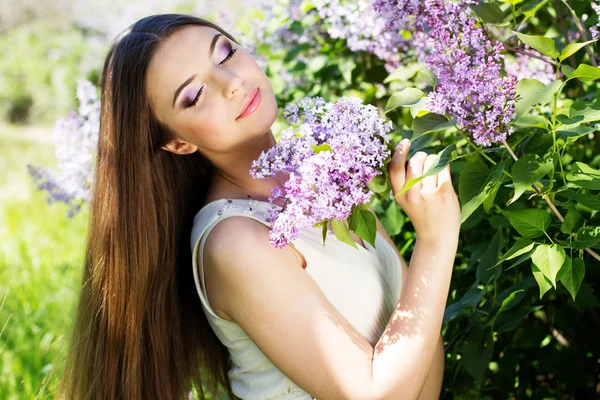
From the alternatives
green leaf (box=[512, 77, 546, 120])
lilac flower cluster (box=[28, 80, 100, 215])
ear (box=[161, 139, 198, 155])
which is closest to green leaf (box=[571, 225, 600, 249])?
green leaf (box=[512, 77, 546, 120])

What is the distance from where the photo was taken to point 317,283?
171 cm

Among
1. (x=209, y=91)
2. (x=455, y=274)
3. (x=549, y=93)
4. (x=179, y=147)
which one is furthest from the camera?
(x=455, y=274)

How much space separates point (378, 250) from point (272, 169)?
0.60 meters

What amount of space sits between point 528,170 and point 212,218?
0.69 metres

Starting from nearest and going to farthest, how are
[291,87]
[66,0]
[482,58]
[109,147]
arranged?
[482,58] < [109,147] < [291,87] < [66,0]

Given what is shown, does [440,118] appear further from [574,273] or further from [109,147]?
[109,147]

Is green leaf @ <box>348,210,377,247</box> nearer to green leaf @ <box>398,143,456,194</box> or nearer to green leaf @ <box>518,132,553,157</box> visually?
green leaf @ <box>398,143,456,194</box>

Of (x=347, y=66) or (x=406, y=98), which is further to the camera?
(x=347, y=66)

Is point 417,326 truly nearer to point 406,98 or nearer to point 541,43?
point 406,98

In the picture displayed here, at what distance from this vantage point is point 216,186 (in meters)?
1.84

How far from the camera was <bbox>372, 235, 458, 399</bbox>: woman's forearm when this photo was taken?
Result: 5.03 ft

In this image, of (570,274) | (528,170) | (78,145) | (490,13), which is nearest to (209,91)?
(490,13)

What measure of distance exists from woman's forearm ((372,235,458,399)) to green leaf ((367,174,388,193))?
8.3 inches

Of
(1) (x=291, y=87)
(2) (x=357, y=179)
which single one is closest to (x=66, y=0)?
(1) (x=291, y=87)
